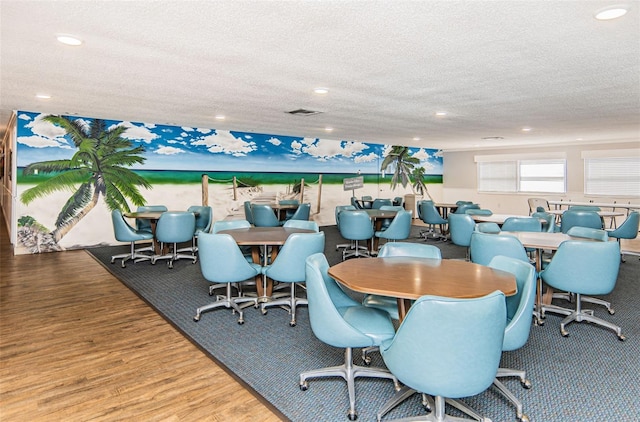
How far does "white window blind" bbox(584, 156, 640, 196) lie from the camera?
1017 centimetres

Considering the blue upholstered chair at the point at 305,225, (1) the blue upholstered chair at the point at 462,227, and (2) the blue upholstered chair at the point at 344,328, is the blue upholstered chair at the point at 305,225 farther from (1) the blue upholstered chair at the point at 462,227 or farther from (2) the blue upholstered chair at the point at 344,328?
(1) the blue upholstered chair at the point at 462,227

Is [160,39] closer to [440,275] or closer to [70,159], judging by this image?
[440,275]

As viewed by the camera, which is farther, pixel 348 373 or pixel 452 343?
pixel 348 373

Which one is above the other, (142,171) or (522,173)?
(142,171)

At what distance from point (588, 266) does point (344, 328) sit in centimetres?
236

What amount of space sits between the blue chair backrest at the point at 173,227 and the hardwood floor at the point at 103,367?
53.9 inches

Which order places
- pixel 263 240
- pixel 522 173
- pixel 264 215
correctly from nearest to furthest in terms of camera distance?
pixel 263 240
pixel 264 215
pixel 522 173

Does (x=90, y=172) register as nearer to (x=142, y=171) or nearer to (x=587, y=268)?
(x=142, y=171)

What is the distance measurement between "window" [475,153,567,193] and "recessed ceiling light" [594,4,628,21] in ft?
32.5

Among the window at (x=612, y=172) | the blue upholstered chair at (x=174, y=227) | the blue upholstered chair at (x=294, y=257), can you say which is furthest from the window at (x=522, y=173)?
the blue upholstered chair at (x=294, y=257)

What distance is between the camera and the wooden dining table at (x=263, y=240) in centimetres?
379

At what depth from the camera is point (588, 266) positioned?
3283mm

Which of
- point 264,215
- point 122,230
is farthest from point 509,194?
point 122,230

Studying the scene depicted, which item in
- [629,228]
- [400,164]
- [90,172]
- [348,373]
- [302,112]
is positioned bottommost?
[348,373]
